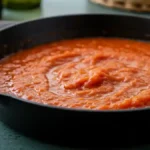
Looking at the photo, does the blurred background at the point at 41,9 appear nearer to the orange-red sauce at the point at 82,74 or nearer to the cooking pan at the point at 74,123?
the orange-red sauce at the point at 82,74

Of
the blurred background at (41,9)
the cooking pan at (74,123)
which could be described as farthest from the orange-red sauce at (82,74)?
the blurred background at (41,9)

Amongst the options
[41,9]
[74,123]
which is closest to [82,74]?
[74,123]

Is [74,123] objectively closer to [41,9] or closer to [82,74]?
[82,74]

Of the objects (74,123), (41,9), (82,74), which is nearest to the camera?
(74,123)

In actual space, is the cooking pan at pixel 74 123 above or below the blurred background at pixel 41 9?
above

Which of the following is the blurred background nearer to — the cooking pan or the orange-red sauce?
the orange-red sauce

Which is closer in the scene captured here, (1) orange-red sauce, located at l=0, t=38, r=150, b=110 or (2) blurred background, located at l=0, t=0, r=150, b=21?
(1) orange-red sauce, located at l=0, t=38, r=150, b=110

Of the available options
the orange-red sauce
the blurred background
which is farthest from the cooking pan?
the blurred background

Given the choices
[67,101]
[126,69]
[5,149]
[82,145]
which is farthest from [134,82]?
[5,149]
